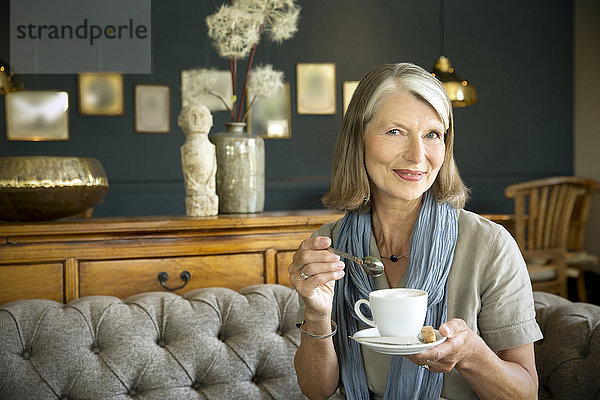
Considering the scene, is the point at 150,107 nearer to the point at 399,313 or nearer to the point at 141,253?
the point at 141,253

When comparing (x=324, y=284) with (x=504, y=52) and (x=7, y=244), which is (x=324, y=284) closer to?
(x=7, y=244)

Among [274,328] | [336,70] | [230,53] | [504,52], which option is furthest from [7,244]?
[504,52]

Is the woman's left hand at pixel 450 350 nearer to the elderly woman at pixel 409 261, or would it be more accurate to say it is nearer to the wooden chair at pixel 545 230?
the elderly woman at pixel 409 261

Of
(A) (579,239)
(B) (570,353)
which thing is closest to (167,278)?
(B) (570,353)

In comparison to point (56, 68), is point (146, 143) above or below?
below

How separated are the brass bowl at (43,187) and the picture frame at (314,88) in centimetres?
384

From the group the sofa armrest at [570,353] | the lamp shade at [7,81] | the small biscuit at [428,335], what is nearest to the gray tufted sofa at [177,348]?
the sofa armrest at [570,353]

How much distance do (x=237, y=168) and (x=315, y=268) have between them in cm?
109

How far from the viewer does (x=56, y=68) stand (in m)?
5.29

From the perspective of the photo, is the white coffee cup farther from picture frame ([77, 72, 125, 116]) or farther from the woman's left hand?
picture frame ([77, 72, 125, 116])

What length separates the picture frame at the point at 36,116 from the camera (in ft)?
17.2

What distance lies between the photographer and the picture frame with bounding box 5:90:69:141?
5.24 m

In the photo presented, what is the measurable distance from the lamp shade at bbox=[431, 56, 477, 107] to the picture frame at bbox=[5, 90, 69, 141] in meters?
2.98

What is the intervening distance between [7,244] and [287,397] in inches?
35.1
